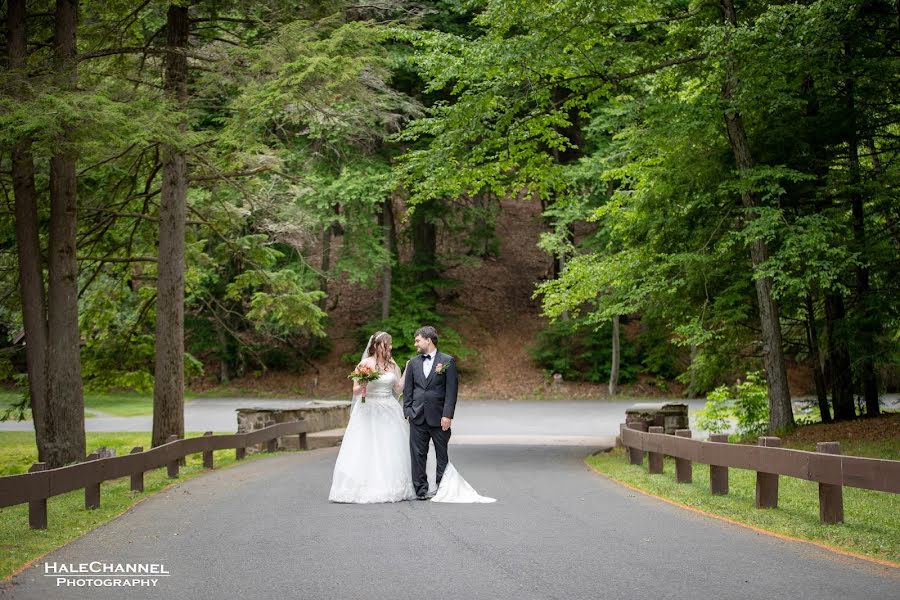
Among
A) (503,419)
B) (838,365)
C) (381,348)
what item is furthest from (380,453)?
(503,419)

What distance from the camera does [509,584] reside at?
6.41 metres

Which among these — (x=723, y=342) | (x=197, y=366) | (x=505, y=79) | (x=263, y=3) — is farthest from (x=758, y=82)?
(x=197, y=366)

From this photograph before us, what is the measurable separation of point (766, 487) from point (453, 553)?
4250 mm

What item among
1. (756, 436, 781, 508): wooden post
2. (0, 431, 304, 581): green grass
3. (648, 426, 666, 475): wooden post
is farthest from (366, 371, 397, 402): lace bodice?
(756, 436, 781, 508): wooden post

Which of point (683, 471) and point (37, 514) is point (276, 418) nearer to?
point (683, 471)

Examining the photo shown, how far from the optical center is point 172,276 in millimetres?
18406

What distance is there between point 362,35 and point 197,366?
10981 millimetres

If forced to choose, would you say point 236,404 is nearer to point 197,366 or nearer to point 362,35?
point 197,366

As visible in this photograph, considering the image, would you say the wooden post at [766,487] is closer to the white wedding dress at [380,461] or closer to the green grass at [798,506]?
the green grass at [798,506]

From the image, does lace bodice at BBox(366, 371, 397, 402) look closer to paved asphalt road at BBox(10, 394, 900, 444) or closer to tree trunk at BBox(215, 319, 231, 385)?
paved asphalt road at BBox(10, 394, 900, 444)

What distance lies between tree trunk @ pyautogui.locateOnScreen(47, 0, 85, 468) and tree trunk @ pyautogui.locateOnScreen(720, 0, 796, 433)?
11.3 m

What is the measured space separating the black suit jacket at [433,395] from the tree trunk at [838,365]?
384 inches

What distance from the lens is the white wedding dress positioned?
36.3 ft

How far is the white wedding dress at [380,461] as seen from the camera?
11.1 meters
